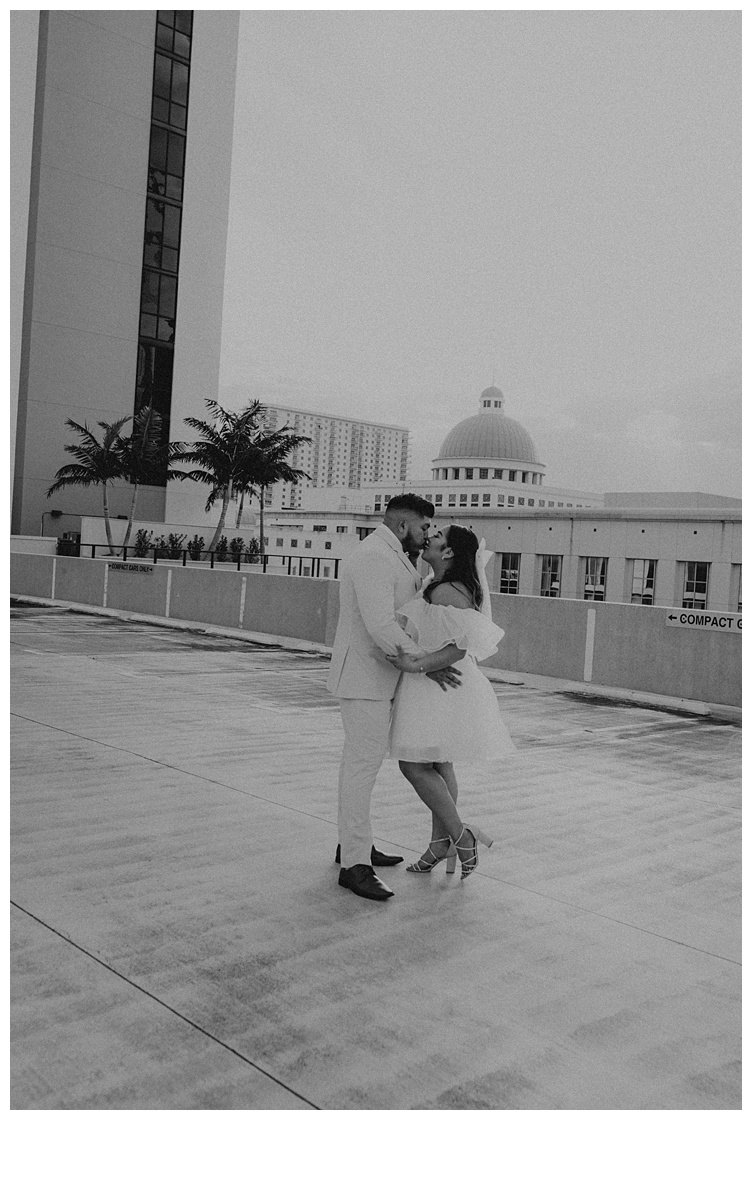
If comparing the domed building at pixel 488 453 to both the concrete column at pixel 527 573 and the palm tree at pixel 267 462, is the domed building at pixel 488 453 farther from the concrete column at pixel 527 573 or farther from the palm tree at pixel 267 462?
the palm tree at pixel 267 462

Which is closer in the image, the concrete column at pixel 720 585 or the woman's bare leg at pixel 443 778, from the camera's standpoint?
the woman's bare leg at pixel 443 778

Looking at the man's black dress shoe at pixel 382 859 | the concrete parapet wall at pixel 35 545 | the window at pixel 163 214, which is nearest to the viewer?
the man's black dress shoe at pixel 382 859

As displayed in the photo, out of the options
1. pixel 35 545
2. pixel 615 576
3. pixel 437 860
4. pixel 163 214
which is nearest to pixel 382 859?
pixel 437 860

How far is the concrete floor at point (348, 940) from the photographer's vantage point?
338 centimetres

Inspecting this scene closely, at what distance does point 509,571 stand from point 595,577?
5.86 m

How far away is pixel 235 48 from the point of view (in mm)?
44531

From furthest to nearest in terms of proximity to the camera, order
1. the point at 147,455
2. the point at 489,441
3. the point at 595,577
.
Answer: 1. the point at 489,441
2. the point at 595,577
3. the point at 147,455

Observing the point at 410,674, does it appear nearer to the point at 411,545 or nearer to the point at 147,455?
the point at 411,545

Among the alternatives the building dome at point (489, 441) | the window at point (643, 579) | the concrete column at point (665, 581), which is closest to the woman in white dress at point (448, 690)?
the concrete column at point (665, 581)

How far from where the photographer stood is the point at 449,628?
17.0 feet

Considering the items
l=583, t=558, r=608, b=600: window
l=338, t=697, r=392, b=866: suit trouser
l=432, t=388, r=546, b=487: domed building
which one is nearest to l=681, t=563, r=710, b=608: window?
l=583, t=558, r=608, b=600: window

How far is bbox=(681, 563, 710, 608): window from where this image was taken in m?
59.0

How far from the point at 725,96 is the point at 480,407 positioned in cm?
13927

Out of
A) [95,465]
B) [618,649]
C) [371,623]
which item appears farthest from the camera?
[95,465]
